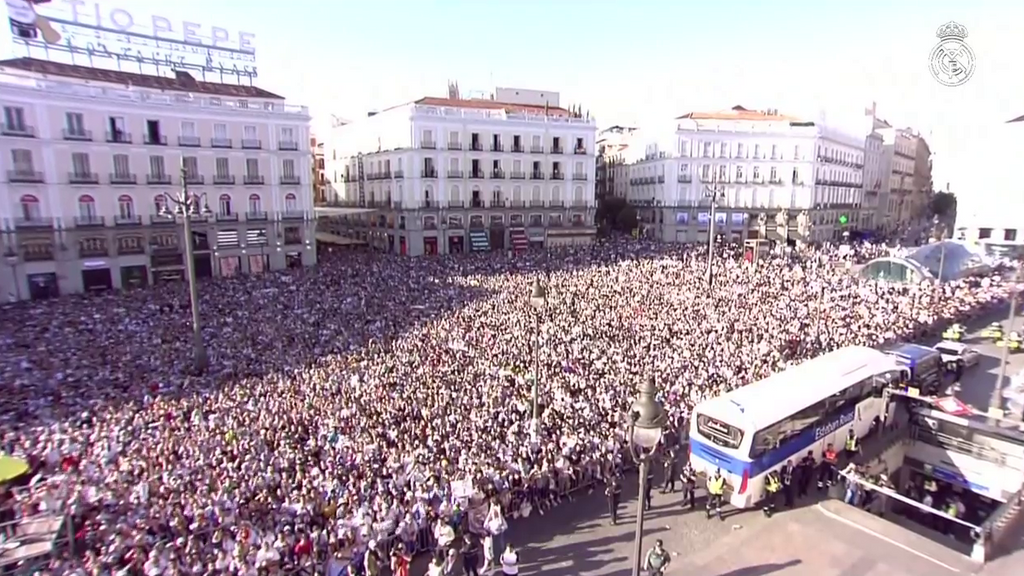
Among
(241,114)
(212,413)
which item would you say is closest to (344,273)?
(241,114)

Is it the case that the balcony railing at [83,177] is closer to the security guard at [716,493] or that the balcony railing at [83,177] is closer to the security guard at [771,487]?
the security guard at [716,493]

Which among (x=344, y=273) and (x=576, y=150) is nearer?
(x=344, y=273)

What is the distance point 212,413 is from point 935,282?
35.1m

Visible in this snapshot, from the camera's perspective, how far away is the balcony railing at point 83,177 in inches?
1375

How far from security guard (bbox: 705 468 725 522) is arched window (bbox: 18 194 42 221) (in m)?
38.1

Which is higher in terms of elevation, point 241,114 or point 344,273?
point 241,114

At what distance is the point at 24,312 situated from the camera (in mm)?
29547

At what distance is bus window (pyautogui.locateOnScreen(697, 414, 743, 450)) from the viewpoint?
41.0 ft

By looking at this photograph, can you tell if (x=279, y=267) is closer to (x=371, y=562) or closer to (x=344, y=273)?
(x=344, y=273)

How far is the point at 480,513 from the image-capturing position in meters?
11.2

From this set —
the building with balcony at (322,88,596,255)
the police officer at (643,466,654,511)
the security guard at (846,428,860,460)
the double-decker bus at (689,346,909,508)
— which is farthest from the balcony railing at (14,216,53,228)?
the security guard at (846,428,860,460)

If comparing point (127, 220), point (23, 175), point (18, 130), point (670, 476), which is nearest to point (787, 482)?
point (670, 476)

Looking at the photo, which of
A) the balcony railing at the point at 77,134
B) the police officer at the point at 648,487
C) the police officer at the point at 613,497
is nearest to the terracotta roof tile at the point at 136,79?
the balcony railing at the point at 77,134

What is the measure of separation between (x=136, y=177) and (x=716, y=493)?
3790 cm
